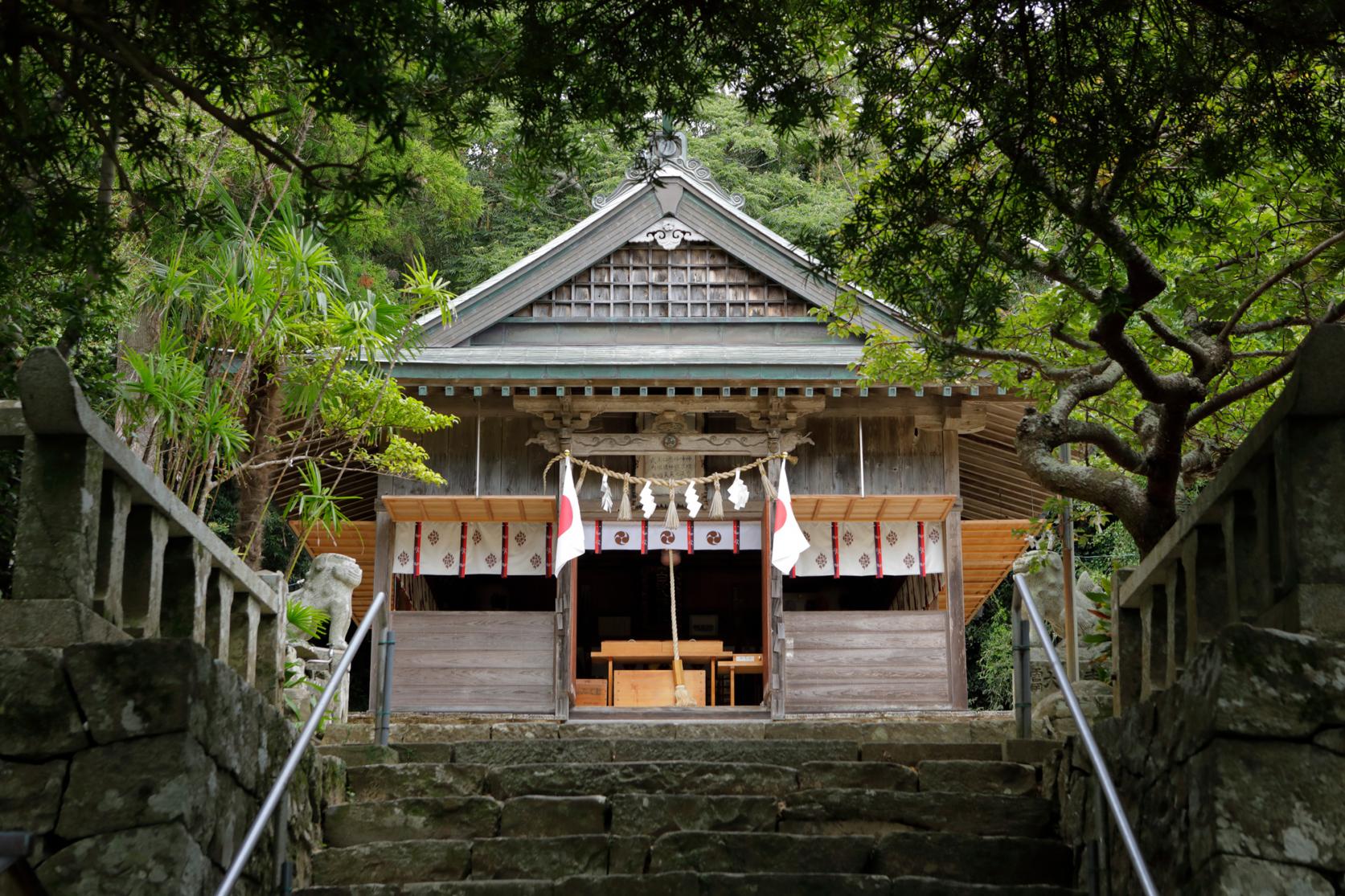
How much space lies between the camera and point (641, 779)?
7500 mm

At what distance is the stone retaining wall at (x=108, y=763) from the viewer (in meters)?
4.53

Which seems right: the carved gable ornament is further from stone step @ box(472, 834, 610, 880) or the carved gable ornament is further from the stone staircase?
stone step @ box(472, 834, 610, 880)

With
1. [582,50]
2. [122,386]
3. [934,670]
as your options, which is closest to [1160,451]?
[582,50]

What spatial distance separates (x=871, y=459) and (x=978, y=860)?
8.31m

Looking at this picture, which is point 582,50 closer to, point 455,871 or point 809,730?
point 455,871

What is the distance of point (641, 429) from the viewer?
562 inches

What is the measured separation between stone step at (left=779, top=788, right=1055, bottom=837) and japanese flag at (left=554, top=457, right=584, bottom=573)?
22.0 feet

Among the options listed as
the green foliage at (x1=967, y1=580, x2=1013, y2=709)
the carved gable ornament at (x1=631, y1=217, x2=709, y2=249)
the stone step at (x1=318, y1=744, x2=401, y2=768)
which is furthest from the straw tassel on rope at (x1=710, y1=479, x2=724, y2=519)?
the green foliage at (x1=967, y1=580, x2=1013, y2=709)

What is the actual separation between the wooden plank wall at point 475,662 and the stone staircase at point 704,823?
5308 millimetres

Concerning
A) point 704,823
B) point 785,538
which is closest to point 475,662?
point 785,538

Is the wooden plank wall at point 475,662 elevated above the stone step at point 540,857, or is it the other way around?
the wooden plank wall at point 475,662

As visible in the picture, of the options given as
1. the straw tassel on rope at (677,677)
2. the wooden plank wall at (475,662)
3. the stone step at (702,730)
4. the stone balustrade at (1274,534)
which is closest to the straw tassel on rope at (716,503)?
the straw tassel on rope at (677,677)

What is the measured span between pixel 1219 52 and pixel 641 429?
30.3ft

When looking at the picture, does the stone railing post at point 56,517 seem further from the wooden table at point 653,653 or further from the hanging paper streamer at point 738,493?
the wooden table at point 653,653
